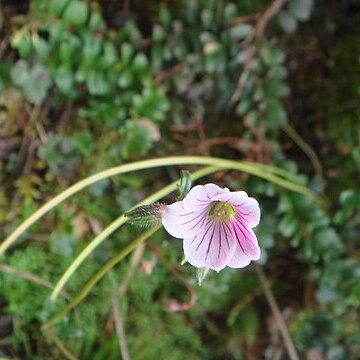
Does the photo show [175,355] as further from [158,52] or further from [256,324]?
[158,52]

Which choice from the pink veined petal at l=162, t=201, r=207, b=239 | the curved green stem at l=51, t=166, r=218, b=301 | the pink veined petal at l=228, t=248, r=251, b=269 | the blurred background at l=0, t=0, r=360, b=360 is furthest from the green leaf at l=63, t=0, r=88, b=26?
the pink veined petal at l=228, t=248, r=251, b=269

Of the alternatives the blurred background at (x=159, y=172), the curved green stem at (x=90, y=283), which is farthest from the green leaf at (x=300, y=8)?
the curved green stem at (x=90, y=283)

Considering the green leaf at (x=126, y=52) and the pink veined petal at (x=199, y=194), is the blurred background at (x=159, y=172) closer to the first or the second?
the green leaf at (x=126, y=52)

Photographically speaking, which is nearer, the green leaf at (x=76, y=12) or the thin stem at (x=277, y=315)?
the green leaf at (x=76, y=12)

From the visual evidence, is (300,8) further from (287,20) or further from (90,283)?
(90,283)

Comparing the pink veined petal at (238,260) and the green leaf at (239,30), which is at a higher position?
the green leaf at (239,30)

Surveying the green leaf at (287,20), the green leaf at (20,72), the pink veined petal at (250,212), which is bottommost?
the pink veined petal at (250,212)

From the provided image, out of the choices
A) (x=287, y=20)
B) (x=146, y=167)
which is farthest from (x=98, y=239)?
(x=287, y=20)

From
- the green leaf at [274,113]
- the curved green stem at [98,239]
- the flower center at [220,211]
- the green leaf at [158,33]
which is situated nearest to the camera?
the flower center at [220,211]
